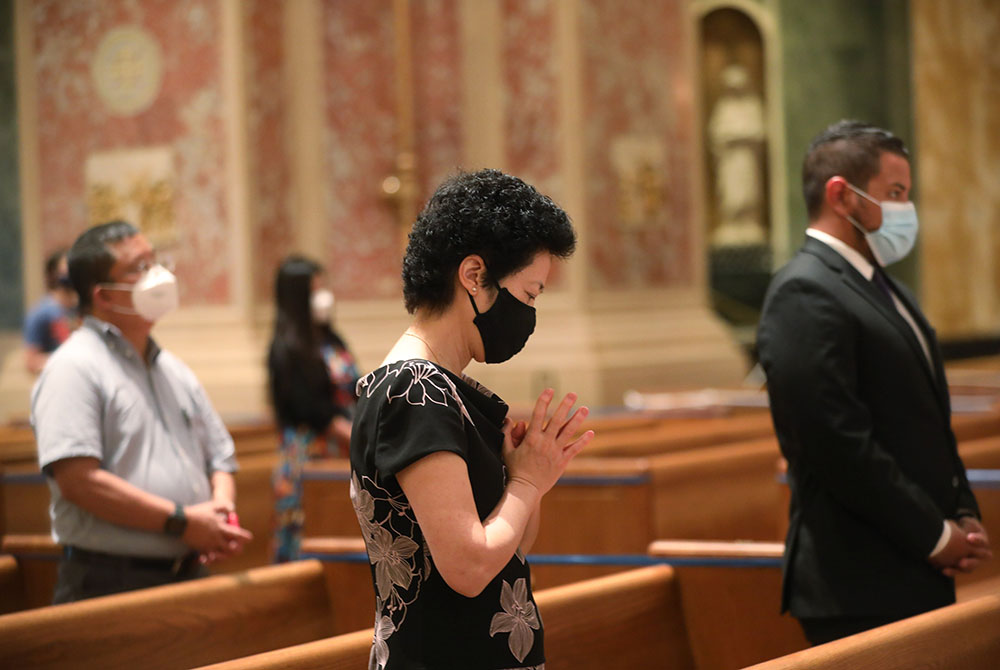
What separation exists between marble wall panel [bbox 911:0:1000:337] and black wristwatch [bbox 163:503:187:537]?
12482 mm

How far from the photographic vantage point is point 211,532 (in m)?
3.21

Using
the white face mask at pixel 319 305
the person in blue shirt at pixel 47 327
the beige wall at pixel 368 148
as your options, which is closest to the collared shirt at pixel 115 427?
the white face mask at pixel 319 305

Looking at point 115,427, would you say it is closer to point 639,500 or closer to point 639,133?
point 639,500

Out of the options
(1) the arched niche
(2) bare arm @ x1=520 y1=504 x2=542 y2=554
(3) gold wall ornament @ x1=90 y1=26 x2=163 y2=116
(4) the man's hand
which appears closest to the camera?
(2) bare arm @ x1=520 y1=504 x2=542 y2=554

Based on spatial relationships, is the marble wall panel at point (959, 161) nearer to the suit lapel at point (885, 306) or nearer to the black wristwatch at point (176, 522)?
the suit lapel at point (885, 306)

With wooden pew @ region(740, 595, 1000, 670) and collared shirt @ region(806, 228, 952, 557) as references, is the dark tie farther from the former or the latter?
wooden pew @ region(740, 595, 1000, 670)

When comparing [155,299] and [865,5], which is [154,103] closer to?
[155,299]

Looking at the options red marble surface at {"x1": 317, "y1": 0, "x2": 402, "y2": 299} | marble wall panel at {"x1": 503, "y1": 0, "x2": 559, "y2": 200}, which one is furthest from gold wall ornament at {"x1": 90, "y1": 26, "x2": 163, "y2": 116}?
marble wall panel at {"x1": 503, "y1": 0, "x2": 559, "y2": 200}

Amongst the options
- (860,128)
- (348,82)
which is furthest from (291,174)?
(860,128)

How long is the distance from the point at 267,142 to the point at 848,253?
6.01m

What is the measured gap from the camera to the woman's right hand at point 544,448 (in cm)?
191

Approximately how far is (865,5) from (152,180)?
29.9 ft

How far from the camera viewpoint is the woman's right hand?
191 cm

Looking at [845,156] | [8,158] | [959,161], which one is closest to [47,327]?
[8,158]
